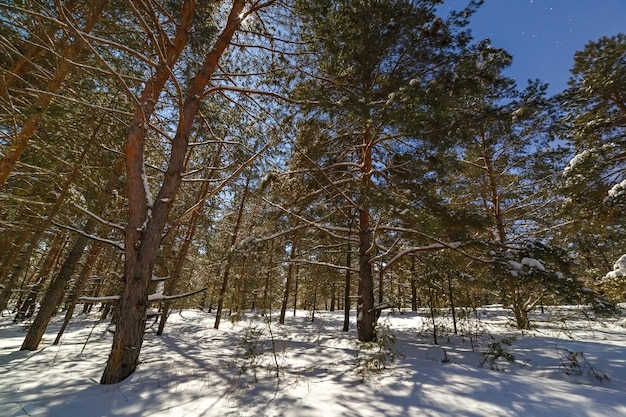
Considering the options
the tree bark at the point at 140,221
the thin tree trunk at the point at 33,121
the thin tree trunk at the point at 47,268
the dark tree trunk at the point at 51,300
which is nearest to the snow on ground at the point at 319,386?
the tree bark at the point at 140,221

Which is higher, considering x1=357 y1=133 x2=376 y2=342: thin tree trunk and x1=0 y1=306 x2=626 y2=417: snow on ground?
x1=357 y1=133 x2=376 y2=342: thin tree trunk

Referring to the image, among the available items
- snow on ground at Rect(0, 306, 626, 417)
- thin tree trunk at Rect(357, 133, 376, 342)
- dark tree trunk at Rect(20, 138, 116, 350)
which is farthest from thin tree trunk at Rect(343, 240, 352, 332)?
dark tree trunk at Rect(20, 138, 116, 350)

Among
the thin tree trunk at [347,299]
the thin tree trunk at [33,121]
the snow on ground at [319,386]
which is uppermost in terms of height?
the thin tree trunk at [33,121]

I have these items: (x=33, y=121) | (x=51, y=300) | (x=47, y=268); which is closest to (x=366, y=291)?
(x=33, y=121)

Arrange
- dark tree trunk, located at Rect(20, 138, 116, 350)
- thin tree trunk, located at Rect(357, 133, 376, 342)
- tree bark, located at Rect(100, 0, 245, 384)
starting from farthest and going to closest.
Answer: dark tree trunk, located at Rect(20, 138, 116, 350), thin tree trunk, located at Rect(357, 133, 376, 342), tree bark, located at Rect(100, 0, 245, 384)

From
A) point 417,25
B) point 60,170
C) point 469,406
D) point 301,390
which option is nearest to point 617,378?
point 469,406

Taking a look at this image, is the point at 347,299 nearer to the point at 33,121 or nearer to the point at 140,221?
the point at 140,221

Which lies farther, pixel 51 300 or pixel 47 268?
pixel 47 268

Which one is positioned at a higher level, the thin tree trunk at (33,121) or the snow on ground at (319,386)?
the thin tree trunk at (33,121)

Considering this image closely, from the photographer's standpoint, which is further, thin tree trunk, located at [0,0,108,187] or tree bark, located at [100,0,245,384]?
thin tree trunk, located at [0,0,108,187]

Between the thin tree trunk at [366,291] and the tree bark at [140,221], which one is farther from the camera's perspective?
the thin tree trunk at [366,291]

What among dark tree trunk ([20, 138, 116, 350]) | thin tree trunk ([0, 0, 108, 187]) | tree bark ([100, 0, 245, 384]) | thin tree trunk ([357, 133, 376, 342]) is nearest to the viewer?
tree bark ([100, 0, 245, 384])

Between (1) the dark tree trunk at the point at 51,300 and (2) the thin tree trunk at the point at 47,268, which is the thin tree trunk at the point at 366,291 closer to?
(1) the dark tree trunk at the point at 51,300

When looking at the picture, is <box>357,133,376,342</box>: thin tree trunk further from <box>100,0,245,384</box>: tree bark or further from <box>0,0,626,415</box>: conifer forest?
<box>100,0,245,384</box>: tree bark
